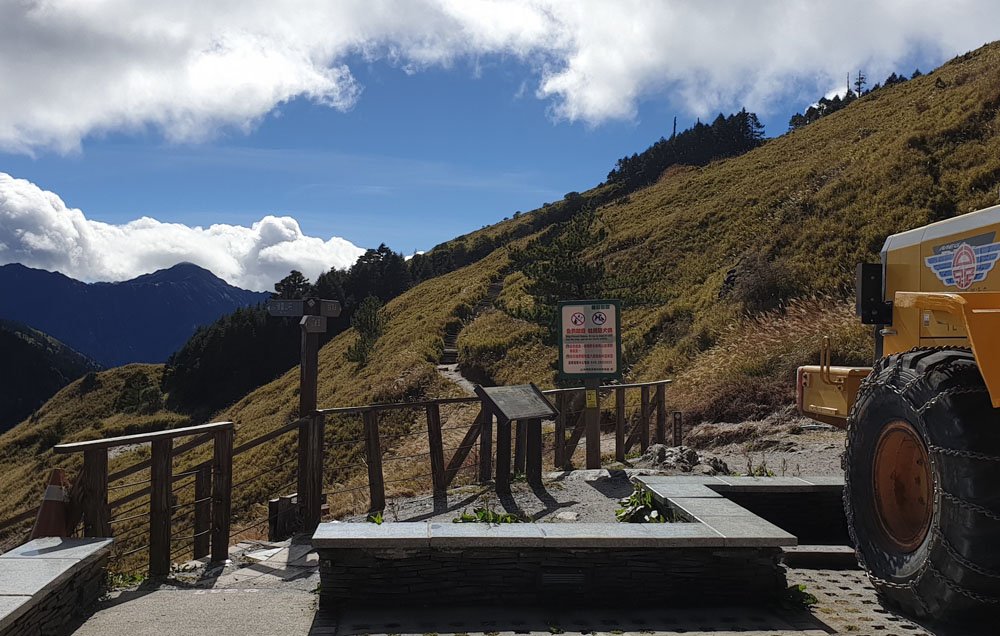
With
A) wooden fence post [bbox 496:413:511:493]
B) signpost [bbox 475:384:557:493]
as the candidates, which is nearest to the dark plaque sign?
signpost [bbox 475:384:557:493]

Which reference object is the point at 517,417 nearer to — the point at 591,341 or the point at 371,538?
the point at 591,341

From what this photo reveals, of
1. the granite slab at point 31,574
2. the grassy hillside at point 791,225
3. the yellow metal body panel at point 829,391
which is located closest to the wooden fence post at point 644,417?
the grassy hillside at point 791,225

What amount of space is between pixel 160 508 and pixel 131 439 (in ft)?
2.13

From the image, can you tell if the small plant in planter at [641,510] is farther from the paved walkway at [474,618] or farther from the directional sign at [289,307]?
the directional sign at [289,307]

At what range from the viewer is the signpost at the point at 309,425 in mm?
7793

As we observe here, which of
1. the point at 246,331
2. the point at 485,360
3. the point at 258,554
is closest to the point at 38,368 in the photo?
the point at 246,331

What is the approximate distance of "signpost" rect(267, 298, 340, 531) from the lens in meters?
7.79

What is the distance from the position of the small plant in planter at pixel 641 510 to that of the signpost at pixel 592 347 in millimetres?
4334

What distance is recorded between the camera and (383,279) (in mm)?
72375

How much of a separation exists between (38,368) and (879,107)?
111 m

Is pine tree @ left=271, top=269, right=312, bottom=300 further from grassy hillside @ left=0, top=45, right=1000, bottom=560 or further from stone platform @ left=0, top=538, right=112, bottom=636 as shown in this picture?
stone platform @ left=0, top=538, right=112, bottom=636

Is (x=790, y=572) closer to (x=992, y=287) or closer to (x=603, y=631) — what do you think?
(x=603, y=631)

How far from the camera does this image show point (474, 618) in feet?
14.3

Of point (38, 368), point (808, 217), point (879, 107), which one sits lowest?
point (38, 368)
